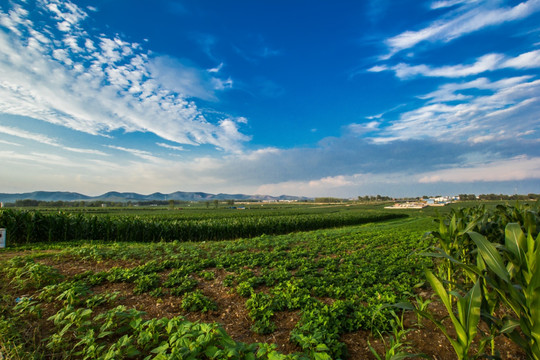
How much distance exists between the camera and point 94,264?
7.15 meters

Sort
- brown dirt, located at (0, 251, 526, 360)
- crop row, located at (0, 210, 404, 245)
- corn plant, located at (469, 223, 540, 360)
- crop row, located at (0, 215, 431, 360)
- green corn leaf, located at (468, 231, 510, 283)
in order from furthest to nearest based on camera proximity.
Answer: crop row, located at (0, 210, 404, 245), brown dirt, located at (0, 251, 526, 360), crop row, located at (0, 215, 431, 360), green corn leaf, located at (468, 231, 510, 283), corn plant, located at (469, 223, 540, 360)

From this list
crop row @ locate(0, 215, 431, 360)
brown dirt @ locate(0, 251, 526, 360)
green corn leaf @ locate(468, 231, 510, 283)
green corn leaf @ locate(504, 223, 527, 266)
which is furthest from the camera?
brown dirt @ locate(0, 251, 526, 360)

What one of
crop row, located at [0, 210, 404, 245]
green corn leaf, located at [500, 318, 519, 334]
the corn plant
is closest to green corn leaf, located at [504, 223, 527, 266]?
the corn plant

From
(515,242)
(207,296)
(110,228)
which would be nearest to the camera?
(515,242)

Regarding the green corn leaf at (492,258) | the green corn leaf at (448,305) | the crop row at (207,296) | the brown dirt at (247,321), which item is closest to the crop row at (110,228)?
the crop row at (207,296)

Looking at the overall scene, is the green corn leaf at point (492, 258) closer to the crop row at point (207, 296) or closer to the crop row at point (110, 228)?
the crop row at point (207, 296)

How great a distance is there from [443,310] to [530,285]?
9.42 ft

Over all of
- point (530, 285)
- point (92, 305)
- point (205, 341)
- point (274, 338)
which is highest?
point (530, 285)

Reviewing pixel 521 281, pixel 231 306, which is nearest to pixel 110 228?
pixel 231 306

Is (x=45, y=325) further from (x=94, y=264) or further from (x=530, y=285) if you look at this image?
(x=530, y=285)

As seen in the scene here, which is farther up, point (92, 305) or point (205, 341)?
point (205, 341)

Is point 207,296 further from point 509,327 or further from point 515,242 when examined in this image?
point 515,242

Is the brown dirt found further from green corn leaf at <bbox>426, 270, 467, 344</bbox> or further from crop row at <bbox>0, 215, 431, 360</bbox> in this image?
green corn leaf at <bbox>426, 270, 467, 344</bbox>

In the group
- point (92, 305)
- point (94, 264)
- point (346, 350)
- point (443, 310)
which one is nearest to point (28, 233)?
point (94, 264)
